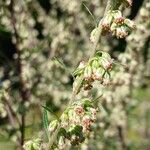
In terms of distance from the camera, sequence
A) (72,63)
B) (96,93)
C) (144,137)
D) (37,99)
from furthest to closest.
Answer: (144,137)
(72,63)
(37,99)
(96,93)

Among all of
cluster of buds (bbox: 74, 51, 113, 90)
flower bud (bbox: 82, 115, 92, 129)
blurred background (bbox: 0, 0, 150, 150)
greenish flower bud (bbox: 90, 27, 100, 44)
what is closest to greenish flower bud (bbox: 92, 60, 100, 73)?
cluster of buds (bbox: 74, 51, 113, 90)

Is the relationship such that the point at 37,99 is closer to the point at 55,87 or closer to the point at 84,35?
the point at 55,87

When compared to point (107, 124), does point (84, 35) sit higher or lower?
higher

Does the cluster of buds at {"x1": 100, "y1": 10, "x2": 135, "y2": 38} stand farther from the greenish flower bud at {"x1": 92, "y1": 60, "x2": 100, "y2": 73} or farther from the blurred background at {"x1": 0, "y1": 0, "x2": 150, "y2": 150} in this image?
the blurred background at {"x1": 0, "y1": 0, "x2": 150, "y2": 150}

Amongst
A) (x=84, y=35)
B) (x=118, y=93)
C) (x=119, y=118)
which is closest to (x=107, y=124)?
(x=119, y=118)

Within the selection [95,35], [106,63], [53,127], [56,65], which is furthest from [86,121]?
[56,65]

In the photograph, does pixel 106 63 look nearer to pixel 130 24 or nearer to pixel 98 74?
pixel 98 74

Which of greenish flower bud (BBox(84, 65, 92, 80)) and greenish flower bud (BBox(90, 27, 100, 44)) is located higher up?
greenish flower bud (BBox(90, 27, 100, 44))
